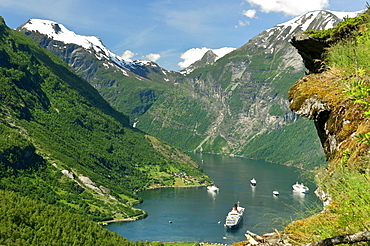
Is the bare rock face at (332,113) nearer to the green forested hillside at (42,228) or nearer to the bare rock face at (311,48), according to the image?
the bare rock face at (311,48)

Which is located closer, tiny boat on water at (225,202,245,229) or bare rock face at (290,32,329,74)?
bare rock face at (290,32,329,74)

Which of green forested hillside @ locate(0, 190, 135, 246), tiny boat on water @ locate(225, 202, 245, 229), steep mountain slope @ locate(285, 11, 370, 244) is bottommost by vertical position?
steep mountain slope @ locate(285, 11, 370, 244)

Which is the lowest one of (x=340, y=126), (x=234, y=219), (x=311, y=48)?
(x=340, y=126)

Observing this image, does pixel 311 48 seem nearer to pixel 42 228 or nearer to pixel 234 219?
pixel 42 228

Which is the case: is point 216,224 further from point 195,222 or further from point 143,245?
point 143,245

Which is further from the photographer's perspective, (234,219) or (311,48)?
(234,219)

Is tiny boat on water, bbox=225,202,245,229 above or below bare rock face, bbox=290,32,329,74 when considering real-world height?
above

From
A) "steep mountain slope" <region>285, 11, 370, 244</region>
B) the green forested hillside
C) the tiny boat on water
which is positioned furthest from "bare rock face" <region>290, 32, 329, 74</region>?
the tiny boat on water

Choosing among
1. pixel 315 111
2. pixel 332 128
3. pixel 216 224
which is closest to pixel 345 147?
pixel 332 128

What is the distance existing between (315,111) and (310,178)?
24.7 feet

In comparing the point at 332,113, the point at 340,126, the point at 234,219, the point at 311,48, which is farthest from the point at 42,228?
the point at 340,126

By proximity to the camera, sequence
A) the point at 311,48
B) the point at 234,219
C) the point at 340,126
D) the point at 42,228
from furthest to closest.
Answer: the point at 234,219, the point at 42,228, the point at 311,48, the point at 340,126

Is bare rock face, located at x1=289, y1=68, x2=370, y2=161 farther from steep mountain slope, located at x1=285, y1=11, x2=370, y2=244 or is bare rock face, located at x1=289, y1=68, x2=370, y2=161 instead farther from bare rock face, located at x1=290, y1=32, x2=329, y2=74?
bare rock face, located at x1=290, y1=32, x2=329, y2=74

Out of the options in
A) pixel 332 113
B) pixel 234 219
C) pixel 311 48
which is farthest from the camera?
pixel 234 219
